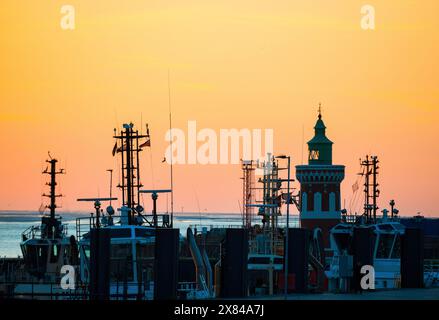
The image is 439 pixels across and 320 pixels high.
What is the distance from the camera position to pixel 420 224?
129 metres

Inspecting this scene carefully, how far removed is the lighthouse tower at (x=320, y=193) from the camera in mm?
106812

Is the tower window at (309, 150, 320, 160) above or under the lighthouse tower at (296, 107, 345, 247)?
above

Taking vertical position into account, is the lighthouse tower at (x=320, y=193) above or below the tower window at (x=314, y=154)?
below

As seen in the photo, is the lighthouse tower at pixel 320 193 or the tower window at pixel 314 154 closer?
the lighthouse tower at pixel 320 193

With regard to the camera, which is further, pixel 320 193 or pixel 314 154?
pixel 314 154

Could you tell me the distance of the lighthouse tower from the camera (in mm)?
106812

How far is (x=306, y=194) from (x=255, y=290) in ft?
111

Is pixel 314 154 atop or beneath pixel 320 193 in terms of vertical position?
atop

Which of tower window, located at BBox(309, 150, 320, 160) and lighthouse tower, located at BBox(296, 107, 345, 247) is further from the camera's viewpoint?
tower window, located at BBox(309, 150, 320, 160)

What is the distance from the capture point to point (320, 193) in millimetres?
107812

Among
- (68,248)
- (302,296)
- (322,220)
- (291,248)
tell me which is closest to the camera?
(302,296)
